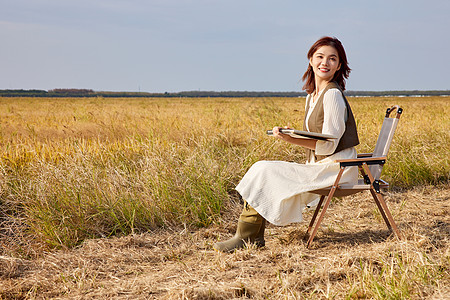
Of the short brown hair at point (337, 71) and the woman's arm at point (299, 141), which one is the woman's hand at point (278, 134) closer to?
the woman's arm at point (299, 141)

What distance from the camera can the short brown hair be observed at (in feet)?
10.6

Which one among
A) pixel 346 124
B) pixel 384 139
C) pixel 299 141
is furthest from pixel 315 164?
pixel 384 139

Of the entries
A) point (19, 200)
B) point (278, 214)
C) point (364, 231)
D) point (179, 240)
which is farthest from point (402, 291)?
point (19, 200)

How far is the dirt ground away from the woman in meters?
0.39

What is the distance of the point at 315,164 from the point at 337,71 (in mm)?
759

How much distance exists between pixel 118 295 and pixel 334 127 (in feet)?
6.17

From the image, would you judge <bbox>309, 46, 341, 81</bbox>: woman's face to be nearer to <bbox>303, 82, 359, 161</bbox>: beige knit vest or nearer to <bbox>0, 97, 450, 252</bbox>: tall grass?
<bbox>303, 82, 359, 161</bbox>: beige knit vest

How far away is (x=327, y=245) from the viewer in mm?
3566

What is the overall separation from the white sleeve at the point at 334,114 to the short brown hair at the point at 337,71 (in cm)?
26

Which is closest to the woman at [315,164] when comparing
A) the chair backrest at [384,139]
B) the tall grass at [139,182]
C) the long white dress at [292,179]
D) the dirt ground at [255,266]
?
the long white dress at [292,179]

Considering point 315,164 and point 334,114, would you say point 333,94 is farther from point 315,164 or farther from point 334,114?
point 315,164

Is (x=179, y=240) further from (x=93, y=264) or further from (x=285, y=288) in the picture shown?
(x=285, y=288)

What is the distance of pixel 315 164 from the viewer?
3.22m

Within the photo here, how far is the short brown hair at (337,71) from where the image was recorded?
3.24 m
